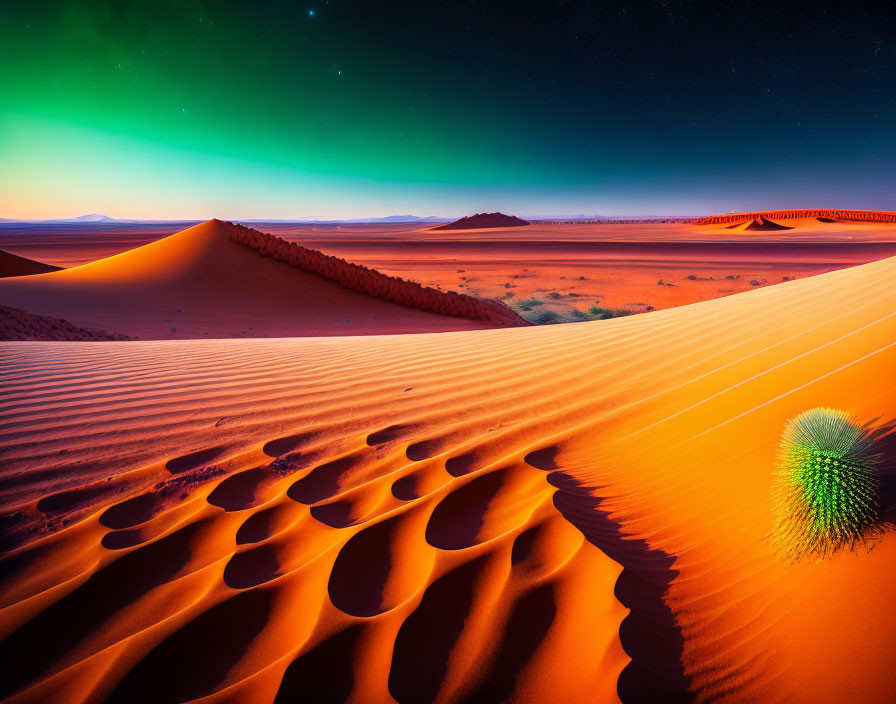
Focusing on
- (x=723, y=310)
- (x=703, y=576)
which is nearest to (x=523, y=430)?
(x=703, y=576)

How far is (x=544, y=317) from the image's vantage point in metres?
11.3

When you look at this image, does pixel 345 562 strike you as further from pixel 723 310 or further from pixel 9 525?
pixel 723 310

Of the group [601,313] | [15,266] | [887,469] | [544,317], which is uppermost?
[15,266]

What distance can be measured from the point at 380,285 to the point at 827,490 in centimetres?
1109

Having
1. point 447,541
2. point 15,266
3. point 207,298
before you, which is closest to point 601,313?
point 207,298

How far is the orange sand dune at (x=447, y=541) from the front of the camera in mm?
1188

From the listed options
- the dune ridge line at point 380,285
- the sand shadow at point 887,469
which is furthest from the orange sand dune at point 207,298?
the sand shadow at point 887,469

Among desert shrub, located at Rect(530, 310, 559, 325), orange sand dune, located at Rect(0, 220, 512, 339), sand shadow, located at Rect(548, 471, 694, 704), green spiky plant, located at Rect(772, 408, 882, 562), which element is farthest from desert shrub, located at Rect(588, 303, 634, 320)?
green spiky plant, located at Rect(772, 408, 882, 562)

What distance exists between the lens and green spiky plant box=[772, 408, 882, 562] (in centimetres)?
124

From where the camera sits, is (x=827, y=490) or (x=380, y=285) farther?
(x=380, y=285)

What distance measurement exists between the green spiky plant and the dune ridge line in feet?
29.5

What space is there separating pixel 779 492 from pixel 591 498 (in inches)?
26.5

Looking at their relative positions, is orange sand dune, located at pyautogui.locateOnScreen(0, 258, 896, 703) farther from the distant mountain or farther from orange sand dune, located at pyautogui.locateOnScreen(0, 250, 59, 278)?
the distant mountain

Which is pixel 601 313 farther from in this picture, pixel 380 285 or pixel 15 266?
pixel 15 266
